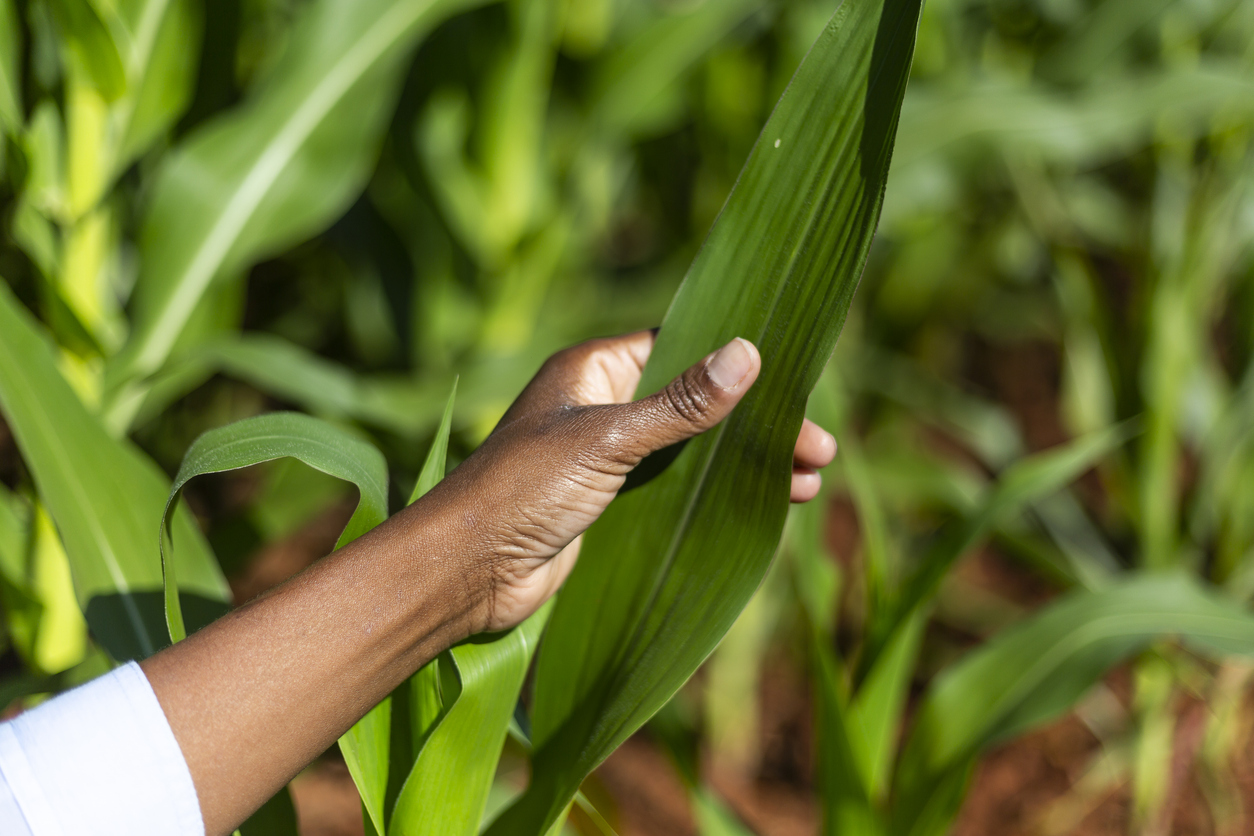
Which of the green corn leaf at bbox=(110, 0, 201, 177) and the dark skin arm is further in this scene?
the green corn leaf at bbox=(110, 0, 201, 177)

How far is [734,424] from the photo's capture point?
1.31 ft

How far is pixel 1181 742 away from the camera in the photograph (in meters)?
1.03

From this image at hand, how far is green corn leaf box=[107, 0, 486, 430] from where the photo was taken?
0.63 meters

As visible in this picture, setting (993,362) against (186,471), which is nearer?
(186,471)

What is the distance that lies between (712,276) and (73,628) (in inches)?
21.0

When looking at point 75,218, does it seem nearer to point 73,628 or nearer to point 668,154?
point 73,628

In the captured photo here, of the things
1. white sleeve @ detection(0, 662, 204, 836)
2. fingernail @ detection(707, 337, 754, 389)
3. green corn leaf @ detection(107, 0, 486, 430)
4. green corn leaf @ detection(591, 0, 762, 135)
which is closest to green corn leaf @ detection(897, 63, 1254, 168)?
green corn leaf @ detection(591, 0, 762, 135)

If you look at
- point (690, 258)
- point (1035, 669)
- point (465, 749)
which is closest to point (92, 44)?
point (465, 749)

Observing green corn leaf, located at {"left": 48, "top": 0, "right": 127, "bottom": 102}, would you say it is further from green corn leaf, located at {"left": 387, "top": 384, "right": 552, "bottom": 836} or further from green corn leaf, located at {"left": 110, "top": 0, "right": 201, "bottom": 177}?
green corn leaf, located at {"left": 387, "top": 384, "right": 552, "bottom": 836}

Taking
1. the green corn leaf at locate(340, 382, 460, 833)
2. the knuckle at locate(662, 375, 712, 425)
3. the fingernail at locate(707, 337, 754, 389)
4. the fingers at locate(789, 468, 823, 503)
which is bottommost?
the green corn leaf at locate(340, 382, 460, 833)

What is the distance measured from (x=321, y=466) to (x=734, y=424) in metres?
0.19

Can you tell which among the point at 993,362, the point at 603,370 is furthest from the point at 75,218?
the point at 993,362

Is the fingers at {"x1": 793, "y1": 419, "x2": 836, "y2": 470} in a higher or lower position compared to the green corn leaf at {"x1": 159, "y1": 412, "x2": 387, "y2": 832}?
higher

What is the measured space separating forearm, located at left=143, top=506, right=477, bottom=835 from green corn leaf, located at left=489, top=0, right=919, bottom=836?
4.3 inches
